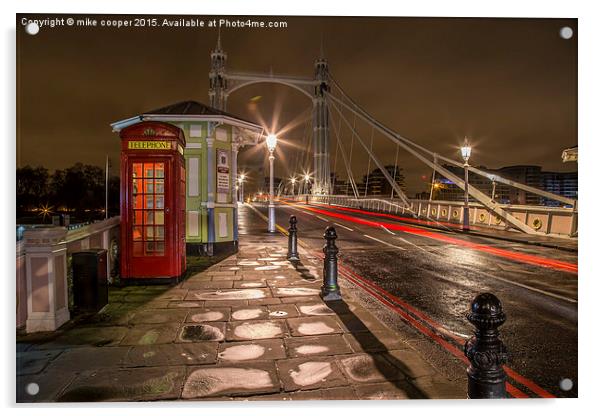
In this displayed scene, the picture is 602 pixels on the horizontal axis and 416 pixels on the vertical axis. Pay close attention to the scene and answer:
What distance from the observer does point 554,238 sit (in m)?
14.5

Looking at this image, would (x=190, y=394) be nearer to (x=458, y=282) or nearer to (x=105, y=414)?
(x=105, y=414)

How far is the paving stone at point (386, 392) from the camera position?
3.28 meters

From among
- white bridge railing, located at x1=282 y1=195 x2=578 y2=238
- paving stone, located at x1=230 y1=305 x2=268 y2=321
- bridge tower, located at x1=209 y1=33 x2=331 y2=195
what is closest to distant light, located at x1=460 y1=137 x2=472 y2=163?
white bridge railing, located at x1=282 y1=195 x2=578 y2=238

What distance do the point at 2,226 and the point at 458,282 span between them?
694cm

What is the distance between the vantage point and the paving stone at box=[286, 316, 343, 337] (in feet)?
14.8

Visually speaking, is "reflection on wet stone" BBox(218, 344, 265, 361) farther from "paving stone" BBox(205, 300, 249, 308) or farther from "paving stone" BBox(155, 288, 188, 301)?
"paving stone" BBox(155, 288, 188, 301)

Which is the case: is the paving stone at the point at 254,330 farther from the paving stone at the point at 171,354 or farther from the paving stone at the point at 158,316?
the paving stone at the point at 158,316

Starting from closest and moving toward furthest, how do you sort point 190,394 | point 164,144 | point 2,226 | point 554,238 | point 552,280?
point 190,394, point 2,226, point 164,144, point 552,280, point 554,238

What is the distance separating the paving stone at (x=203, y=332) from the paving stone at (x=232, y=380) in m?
0.69

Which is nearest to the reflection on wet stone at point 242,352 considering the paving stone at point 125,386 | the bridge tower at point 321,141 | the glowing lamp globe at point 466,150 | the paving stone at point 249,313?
the paving stone at point 125,386

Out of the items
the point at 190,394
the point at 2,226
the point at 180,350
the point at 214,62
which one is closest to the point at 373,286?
the point at 180,350

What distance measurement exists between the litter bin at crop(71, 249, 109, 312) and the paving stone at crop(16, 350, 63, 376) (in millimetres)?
1043

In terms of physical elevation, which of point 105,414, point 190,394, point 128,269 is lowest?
point 105,414

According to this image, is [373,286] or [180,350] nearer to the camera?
[180,350]
